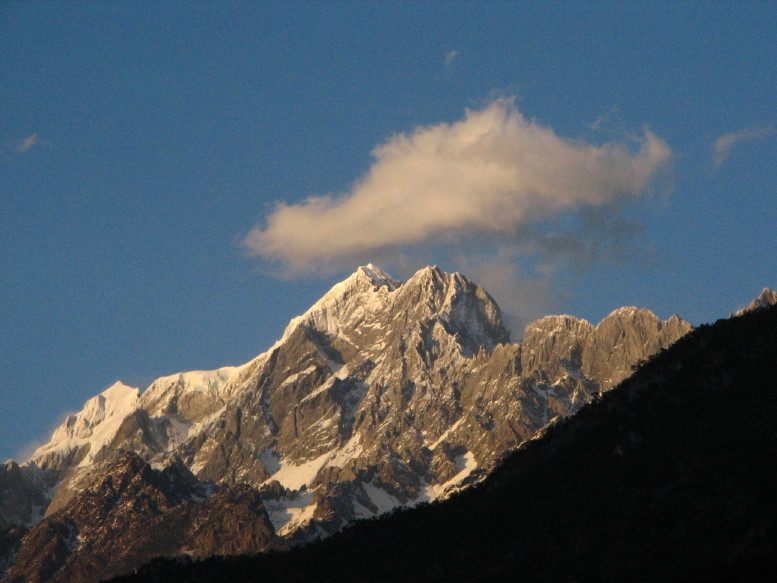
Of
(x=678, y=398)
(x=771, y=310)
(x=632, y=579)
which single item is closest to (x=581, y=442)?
(x=678, y=398)

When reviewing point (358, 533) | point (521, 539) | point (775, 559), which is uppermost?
point (358, 533)

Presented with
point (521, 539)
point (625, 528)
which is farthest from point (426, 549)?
point (625, 528)

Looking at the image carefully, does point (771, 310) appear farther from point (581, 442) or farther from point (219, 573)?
point (219, 573)

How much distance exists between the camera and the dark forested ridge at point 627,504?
135m

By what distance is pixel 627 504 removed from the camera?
14875 centimetres

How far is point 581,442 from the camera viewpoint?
174 m

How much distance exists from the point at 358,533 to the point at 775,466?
68567 mm

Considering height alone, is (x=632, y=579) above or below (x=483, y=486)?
below

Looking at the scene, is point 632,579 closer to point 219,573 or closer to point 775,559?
point 775,559

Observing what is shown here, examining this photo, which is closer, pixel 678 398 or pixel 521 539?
pixel 521 539

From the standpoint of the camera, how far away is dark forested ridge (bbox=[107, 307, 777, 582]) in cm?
13500

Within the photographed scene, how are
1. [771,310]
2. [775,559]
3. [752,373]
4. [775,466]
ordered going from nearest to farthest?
[775,559] → [775,466] → [752,373] → [771,310]

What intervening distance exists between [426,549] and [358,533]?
27673 mm

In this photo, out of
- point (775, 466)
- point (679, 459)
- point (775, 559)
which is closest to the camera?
point (775, 559)
